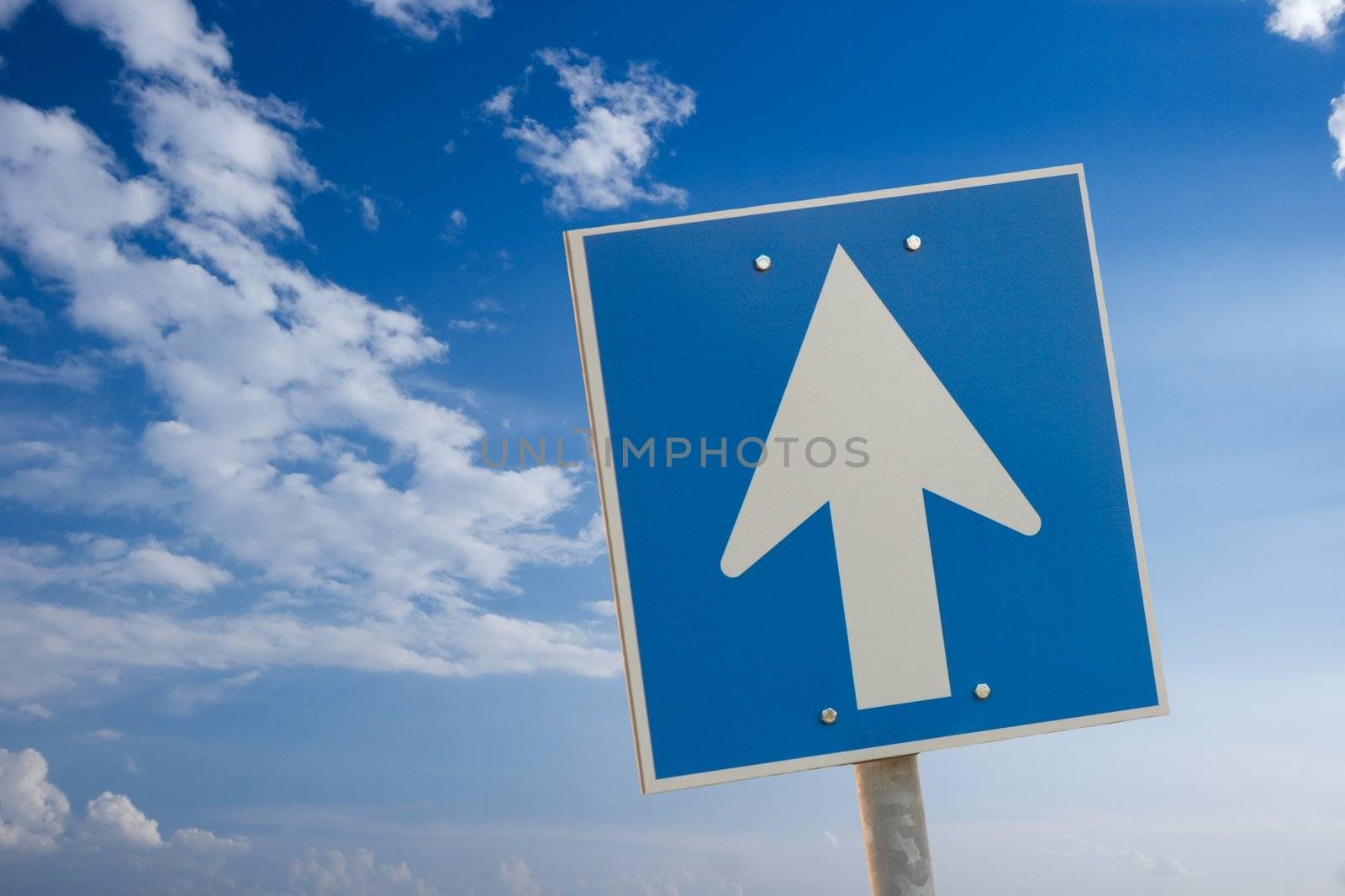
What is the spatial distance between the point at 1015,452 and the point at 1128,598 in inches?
12.6

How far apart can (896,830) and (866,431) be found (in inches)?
26.2

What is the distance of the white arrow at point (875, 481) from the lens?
173cm

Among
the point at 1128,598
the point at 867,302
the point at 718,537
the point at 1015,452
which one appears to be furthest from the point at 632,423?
the point at 1128,598

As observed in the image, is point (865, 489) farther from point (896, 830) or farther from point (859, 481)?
point (896, 830)

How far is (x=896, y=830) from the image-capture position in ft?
5.65

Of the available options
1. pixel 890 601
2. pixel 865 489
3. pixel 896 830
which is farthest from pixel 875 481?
pixel 896 830

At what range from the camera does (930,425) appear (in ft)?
5.96

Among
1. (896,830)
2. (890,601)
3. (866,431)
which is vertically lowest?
(896,830)

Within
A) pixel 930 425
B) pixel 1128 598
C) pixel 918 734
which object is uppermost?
pixel 930 425

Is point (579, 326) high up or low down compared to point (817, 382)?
up

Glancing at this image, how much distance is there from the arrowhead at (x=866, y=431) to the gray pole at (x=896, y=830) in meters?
0.43

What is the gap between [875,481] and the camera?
5.87 ft

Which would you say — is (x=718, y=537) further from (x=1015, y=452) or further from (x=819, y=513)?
(x=1015, y=452)

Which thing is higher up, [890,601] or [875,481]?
[875,481]
